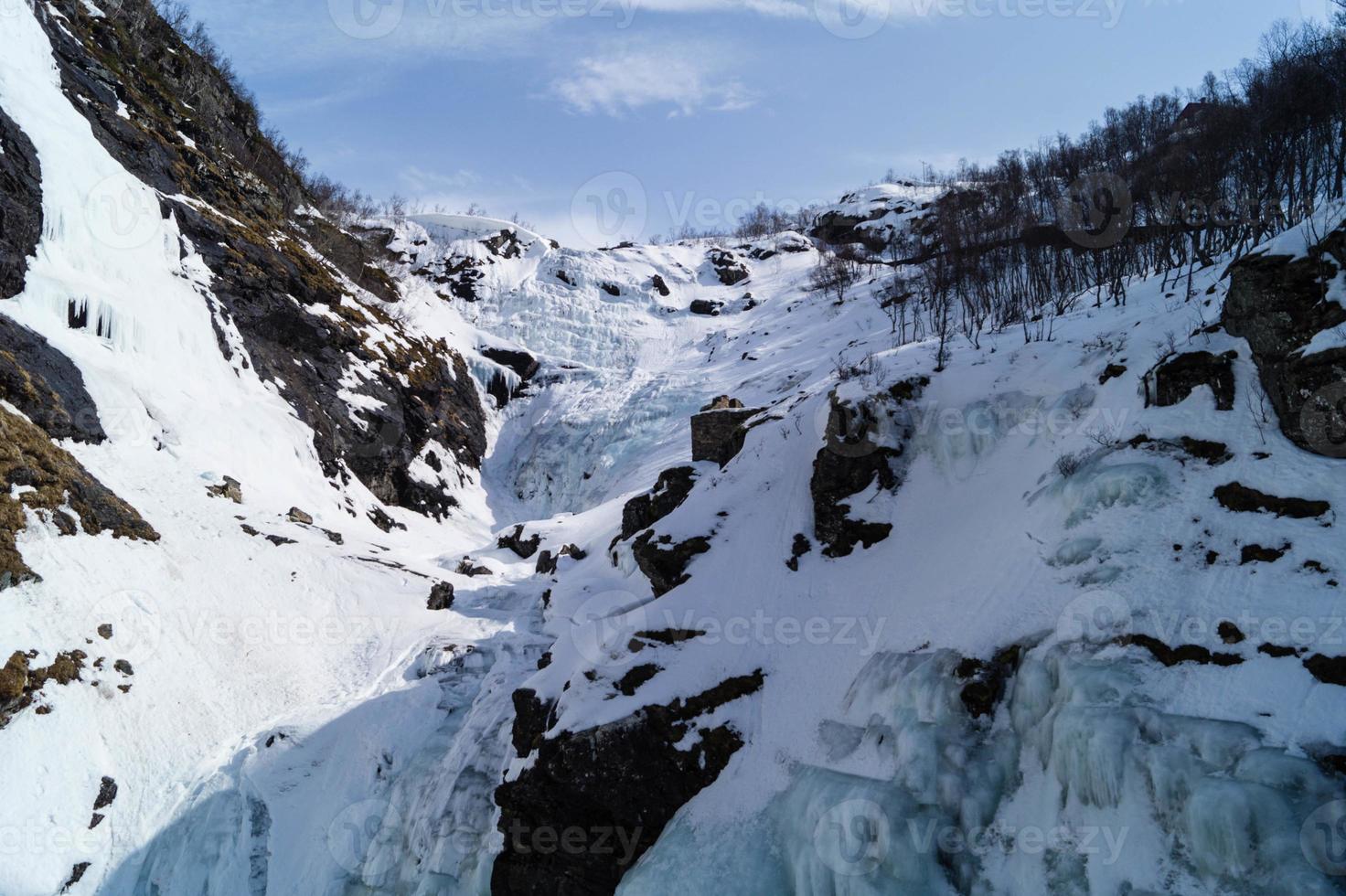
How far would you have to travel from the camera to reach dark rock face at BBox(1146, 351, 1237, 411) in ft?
25.0

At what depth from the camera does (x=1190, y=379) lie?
7.96 m

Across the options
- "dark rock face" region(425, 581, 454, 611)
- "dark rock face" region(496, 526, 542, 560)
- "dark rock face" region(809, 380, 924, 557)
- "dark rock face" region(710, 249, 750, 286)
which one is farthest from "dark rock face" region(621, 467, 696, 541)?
"dark rock face" region(710, 249, 750, 286)

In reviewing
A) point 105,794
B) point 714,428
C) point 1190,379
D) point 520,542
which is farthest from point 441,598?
point 1190,379

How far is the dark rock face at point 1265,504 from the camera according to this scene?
6.15 metres

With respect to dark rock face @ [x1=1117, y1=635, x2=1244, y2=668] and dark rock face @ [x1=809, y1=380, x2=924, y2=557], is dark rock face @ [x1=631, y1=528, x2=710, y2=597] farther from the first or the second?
dark rock face @ [x1=1117, y1=635, x2=1244, y2=668]

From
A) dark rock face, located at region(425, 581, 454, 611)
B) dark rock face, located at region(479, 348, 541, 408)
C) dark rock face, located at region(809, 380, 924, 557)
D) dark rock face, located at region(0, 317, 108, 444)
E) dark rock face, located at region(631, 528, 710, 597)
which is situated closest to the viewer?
dark rock face, located at region(809, 380, 924, 557)

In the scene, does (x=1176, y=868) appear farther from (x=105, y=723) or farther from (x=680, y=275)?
(x=680, y=275)

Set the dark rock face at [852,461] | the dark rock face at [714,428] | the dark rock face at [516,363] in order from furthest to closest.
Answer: the dark rock face at [516,363] < the dark rock face at [714,428] < the dark rock face at [852,461]

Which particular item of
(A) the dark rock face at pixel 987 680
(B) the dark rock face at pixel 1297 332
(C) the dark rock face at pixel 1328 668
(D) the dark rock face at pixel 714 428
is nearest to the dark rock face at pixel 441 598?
(D) the dark rock face at pixel 714 428

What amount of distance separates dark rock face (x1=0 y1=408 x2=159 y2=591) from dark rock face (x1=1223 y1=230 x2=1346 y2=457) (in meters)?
16.4

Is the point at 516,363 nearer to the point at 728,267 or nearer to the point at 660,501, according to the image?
the point at 728,267

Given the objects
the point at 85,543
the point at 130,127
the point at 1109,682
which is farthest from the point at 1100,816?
the point at 130,127

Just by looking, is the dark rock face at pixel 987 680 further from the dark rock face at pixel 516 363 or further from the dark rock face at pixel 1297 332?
the dark rock face at pixel 516 363

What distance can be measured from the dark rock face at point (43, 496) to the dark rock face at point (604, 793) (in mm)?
8437
